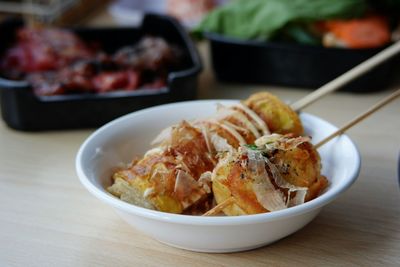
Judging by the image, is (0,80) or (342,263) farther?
(0,80)

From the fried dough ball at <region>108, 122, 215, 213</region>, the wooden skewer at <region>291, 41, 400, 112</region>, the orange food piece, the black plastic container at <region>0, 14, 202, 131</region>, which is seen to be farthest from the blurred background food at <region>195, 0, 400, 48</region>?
the fried dough ball at <region>108, 122, 215, 213</region>

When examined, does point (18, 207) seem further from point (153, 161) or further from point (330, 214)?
point (330, 214)

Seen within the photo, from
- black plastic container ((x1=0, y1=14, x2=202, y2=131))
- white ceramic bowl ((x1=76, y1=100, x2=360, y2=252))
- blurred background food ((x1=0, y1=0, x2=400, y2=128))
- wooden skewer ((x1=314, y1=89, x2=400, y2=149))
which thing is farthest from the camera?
blurred background food ((x1=0, y1=0, x2=400, y2=128))

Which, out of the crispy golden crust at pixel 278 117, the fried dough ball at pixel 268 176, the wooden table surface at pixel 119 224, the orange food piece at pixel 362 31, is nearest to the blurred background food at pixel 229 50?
the orange food piece at pixel 362 31

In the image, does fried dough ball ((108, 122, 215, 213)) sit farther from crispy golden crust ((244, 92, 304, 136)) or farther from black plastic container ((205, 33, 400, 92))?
black plastic container ((205, 33, 400, 92))

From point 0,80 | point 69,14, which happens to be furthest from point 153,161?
point 69,14
